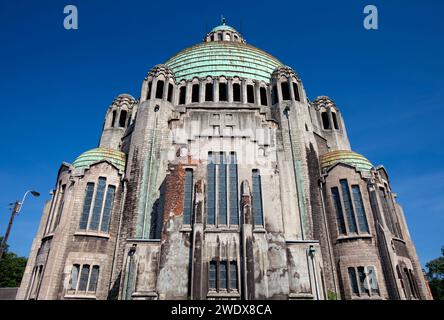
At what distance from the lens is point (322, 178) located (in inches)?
1081

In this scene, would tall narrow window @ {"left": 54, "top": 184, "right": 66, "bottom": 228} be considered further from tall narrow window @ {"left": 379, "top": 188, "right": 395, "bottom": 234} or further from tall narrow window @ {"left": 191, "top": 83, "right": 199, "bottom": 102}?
tall narrow window @ {"left": 379, "top": 188, "right": 395, "bottom": 234}

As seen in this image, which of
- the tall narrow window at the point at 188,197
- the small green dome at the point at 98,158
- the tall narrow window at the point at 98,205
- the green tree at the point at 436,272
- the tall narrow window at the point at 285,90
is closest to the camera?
the tall narrow window at the point at 188,197

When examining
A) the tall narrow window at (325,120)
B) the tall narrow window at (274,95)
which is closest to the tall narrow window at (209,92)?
the tall narrow window at (274,95)

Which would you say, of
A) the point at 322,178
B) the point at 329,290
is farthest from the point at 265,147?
the point at 329,290

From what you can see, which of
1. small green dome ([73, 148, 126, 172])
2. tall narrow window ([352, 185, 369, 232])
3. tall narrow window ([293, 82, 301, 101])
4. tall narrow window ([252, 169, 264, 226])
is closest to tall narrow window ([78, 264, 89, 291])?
small green dome ([73, 148, 126, 172])

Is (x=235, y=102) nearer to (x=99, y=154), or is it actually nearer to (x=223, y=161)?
(x=223, y=161)

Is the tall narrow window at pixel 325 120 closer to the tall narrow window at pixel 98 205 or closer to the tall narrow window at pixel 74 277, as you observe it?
the tall narrow window at pixel 98 205

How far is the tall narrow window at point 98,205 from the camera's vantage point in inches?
972

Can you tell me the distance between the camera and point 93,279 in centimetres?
2298

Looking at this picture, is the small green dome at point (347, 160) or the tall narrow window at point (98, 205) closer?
the tall narrow window at point (98, 205)

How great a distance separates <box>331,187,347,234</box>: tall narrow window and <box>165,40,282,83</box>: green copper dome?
16.7m

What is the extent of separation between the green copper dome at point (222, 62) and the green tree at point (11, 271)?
167 ft

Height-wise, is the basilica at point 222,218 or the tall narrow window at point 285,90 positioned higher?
the tall narrow window at point 285,90
